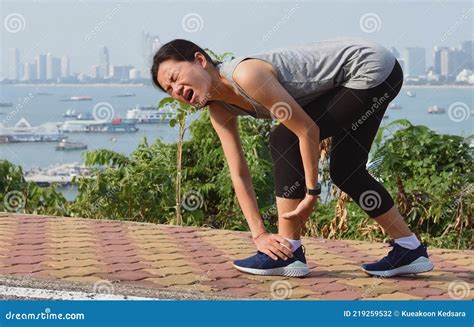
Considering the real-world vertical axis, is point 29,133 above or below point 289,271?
above

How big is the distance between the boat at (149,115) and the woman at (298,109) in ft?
9.80

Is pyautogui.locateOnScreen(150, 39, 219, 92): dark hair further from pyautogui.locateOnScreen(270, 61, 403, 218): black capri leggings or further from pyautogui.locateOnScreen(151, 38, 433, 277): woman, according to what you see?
pyautogui.locateOnScreen(270, 61, 403, 218): black capri leggings

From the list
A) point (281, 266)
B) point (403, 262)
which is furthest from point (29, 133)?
point (403, 262)

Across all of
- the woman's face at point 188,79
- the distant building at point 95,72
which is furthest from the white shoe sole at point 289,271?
the distant building at point 95,72

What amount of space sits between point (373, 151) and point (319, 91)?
3264 mm

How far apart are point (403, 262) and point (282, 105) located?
1.17m

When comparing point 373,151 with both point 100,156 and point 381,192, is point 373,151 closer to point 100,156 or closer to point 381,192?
point 100,156

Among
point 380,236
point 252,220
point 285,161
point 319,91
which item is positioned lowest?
point 380,236

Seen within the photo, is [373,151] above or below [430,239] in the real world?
above

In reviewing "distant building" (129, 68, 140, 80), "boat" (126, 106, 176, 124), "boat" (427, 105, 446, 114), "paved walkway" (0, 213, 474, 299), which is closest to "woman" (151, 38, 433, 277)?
"paved walkway" (0, 213, 474, 299)

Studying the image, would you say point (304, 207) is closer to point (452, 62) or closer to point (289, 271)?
point (289, 271)

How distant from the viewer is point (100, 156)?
26.8 ft

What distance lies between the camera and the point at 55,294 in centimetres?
436
